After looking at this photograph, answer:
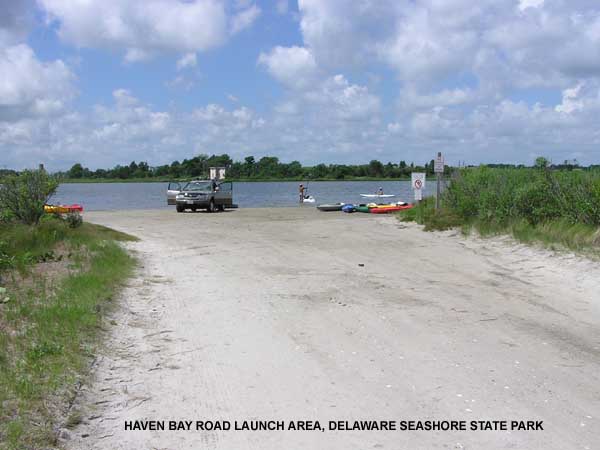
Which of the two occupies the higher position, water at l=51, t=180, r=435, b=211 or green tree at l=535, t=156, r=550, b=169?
green tree at l=535, t=156, r=550, b=169

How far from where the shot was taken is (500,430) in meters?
4.76

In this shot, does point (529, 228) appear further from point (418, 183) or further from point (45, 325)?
point (45, 325)

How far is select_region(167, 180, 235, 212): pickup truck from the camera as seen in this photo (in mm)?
35281

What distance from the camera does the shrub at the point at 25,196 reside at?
14.0 m

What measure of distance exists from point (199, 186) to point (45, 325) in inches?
1175

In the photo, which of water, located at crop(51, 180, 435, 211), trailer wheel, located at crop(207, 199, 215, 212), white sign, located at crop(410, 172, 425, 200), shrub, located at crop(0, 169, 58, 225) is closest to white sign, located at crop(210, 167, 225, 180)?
water, located at crop(51, 180, 435, 211)

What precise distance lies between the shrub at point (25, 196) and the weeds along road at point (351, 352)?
3214mm

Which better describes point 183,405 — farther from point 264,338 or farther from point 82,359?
point 264,338

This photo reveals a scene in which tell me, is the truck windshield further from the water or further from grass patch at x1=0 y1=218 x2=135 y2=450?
grass patch at x1=0 y1=218 x2=135 y2=450

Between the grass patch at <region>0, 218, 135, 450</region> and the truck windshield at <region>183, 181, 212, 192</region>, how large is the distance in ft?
75.0

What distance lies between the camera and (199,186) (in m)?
36.6

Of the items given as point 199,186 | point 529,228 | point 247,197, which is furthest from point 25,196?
point 247,197

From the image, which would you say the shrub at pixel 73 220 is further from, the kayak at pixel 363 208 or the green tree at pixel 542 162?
the kayak at pixel 363 208

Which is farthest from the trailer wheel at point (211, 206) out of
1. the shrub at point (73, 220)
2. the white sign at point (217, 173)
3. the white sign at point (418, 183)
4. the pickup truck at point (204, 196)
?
the shrub at point (73, 220)
